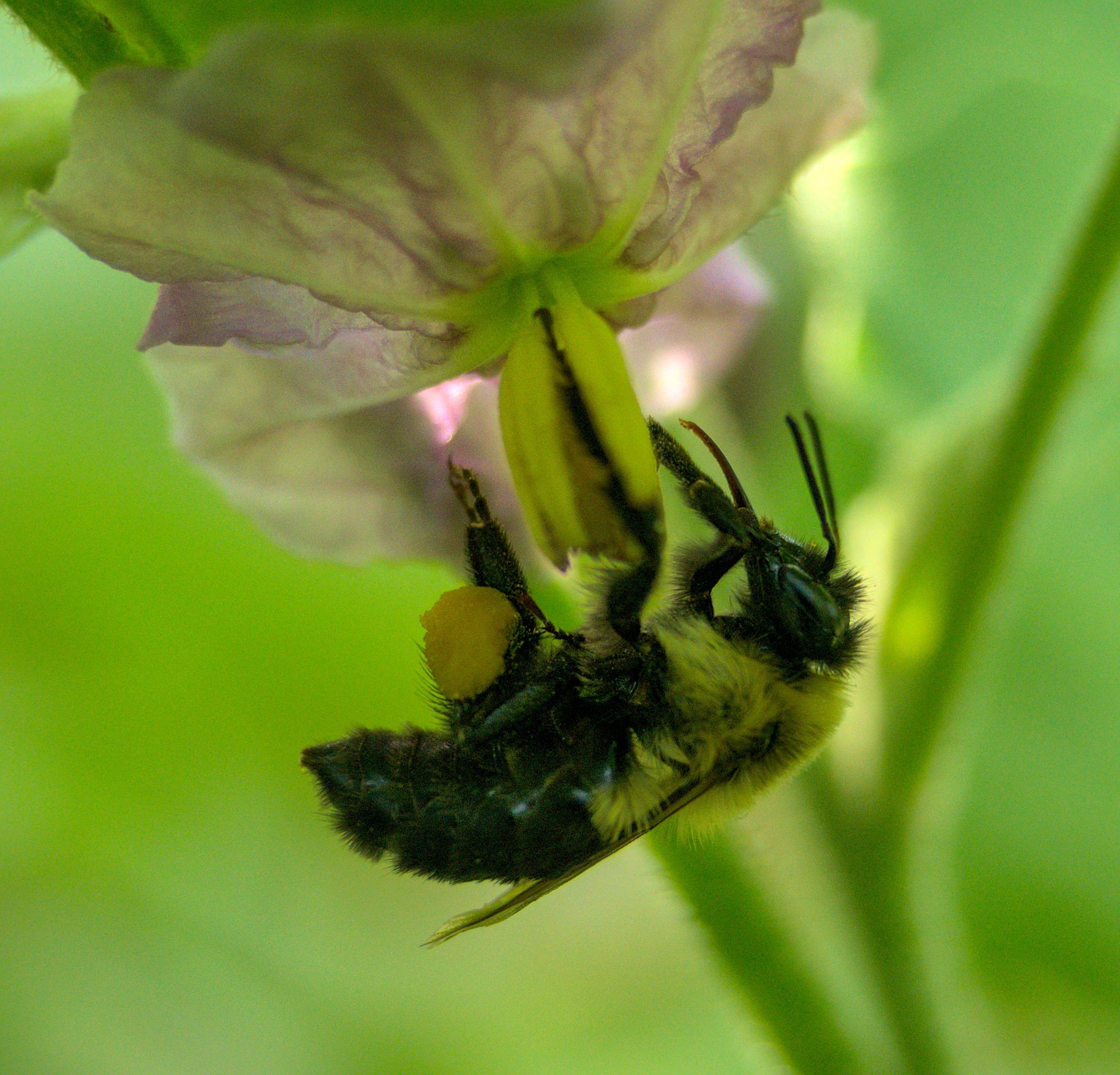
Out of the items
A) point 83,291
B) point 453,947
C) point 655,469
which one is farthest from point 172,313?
point 453,947

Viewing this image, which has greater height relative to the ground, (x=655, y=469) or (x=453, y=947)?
(x=655, y=469)

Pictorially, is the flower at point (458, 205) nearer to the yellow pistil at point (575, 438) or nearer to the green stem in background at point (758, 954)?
the yellow pistil at point (575, 438)

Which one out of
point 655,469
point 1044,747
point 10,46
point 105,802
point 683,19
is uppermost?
point 10,46

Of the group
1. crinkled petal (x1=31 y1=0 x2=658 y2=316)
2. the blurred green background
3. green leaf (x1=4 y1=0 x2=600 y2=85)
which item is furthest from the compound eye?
the blurred green background

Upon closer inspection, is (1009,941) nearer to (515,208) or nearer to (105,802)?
(105,802)

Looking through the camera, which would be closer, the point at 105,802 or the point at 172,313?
the point at 172,313

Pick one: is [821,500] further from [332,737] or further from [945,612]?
[332,737]

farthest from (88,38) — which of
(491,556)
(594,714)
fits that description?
(594,714)
